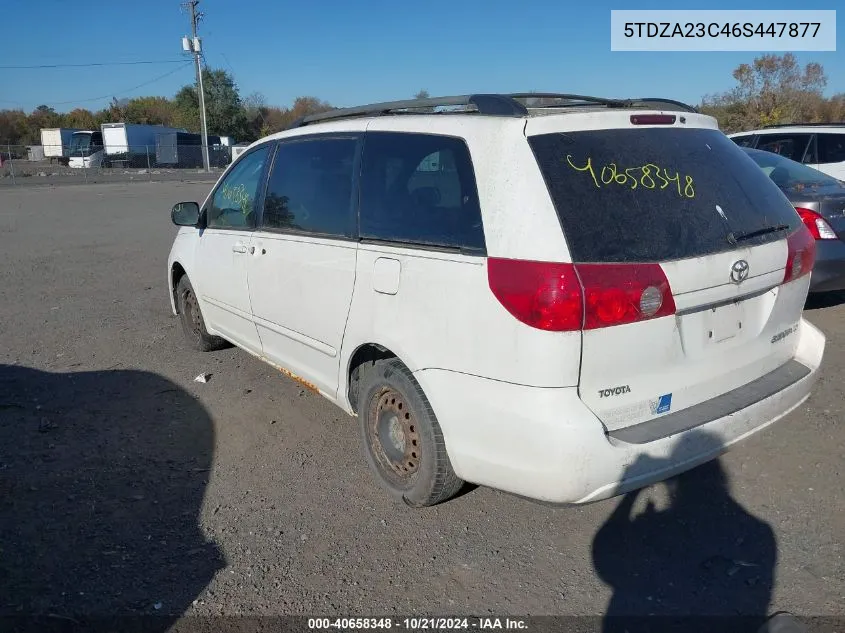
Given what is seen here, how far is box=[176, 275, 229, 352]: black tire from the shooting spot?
572cm

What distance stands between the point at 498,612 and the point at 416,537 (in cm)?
63

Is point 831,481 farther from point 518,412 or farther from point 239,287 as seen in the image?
point 239,287

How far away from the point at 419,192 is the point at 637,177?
3.30 ft

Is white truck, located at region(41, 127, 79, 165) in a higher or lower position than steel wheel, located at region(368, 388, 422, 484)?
higher

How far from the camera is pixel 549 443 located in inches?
102

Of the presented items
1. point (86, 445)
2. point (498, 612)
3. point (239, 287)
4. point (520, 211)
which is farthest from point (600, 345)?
point (86, 445)

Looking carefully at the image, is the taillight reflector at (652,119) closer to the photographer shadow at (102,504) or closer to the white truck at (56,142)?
the photographer shadow at (102,504)

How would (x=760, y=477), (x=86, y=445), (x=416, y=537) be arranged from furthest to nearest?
Result: 1. (x=86, y=445)
2. (x=760, y=477)
3. (x=416, y=537)

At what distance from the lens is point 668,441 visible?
8.92ft

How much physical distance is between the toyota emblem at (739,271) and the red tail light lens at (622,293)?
16.2 inches

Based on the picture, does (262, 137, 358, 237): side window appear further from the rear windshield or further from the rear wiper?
the rear wiper

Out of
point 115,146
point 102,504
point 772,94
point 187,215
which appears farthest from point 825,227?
point 115,146

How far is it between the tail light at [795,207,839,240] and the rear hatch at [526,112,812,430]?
332 cm

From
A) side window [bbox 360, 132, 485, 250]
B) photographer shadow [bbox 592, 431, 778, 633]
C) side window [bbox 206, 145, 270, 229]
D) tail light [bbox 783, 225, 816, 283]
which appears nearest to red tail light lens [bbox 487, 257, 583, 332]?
side window [bbox 360, 132, 485, 250]
